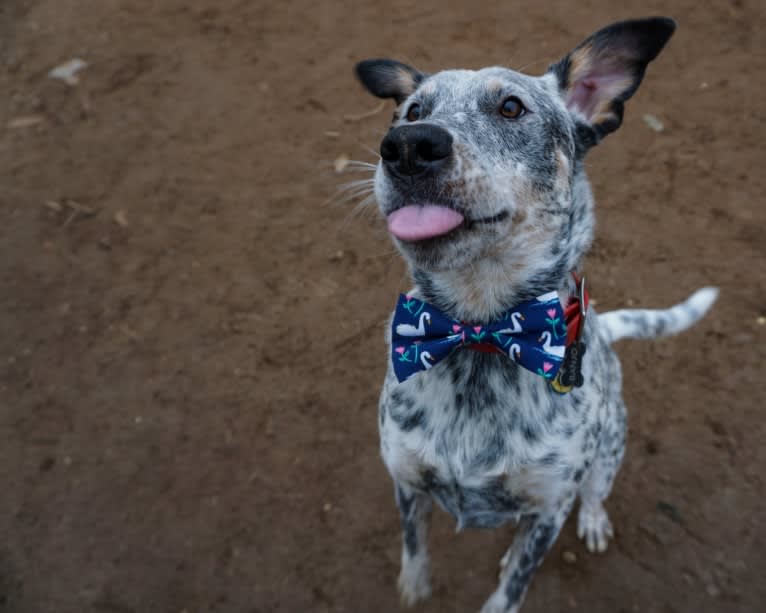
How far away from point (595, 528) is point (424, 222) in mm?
2374

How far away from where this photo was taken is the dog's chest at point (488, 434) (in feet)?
8.14

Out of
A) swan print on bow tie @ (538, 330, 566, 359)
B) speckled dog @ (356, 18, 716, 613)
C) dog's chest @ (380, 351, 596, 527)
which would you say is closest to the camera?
speckled dog @ (356, 18, 716, 613)

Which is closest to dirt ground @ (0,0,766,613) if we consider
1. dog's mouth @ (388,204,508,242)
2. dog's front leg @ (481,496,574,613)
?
dog's front leg @ (481,496,574,613)

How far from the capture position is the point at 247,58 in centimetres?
634

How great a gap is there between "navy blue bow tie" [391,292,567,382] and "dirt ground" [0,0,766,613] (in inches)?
64.9

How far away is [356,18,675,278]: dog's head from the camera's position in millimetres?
2049

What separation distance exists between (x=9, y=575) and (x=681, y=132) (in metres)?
5.62

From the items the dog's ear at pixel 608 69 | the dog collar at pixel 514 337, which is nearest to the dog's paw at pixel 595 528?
the dog collar at pixel 514 337

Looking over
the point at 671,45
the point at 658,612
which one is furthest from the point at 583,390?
the point at 671,45

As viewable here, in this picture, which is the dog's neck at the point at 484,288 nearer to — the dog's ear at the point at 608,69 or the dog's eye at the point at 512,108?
the dog's eye at the point at 512,108

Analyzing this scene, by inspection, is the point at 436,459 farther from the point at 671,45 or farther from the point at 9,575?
the point at 671,45

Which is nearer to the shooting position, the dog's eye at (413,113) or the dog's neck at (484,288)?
the dog's neck at (484,288)

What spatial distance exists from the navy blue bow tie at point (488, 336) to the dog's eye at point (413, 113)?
2.44ft

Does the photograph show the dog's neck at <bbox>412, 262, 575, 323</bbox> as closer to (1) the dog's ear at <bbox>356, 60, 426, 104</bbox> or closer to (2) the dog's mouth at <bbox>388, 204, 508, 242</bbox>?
(2) the dog's mouth at <bbox>388, 204, 508, 242</bbox>
